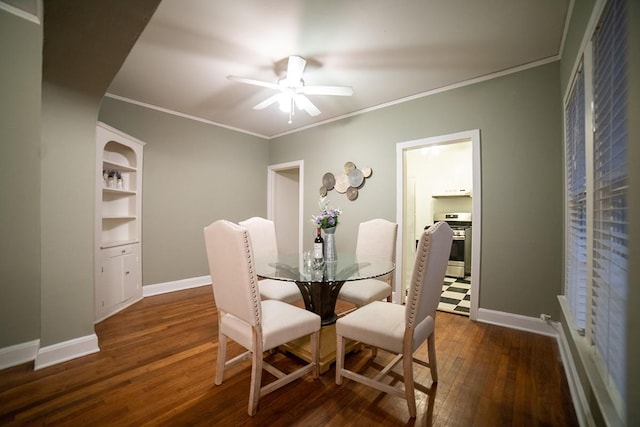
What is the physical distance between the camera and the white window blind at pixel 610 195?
3.07ft

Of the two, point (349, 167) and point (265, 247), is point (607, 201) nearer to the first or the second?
point (265, 247)

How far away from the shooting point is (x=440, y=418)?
1457 mm

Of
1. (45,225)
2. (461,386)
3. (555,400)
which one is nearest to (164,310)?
(45,225)

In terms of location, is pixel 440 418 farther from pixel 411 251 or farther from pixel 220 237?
pixel 411 251

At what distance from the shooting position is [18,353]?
1.92 meters

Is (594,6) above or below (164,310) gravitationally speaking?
above

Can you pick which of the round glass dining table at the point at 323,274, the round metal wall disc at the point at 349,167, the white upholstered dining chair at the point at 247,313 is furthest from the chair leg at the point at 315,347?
the round metal wall disc at the point at 349,167

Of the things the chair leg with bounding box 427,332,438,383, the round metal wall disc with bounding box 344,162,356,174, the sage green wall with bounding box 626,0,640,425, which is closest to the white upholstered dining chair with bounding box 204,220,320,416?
the chair leg with bounding box 427,332,438,383

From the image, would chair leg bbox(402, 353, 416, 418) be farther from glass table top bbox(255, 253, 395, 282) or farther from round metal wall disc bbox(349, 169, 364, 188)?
Result: round metal wall disc bbox(349, 169, 364, 188)

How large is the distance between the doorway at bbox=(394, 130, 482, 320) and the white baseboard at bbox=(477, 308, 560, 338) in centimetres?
10

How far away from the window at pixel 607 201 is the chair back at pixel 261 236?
253cm

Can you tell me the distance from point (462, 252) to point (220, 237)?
450 cm

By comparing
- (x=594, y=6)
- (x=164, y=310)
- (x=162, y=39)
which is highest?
(x=162, y=39)

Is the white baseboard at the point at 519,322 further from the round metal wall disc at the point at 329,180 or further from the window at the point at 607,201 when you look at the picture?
the round metal wall disc at the point at 329,180
